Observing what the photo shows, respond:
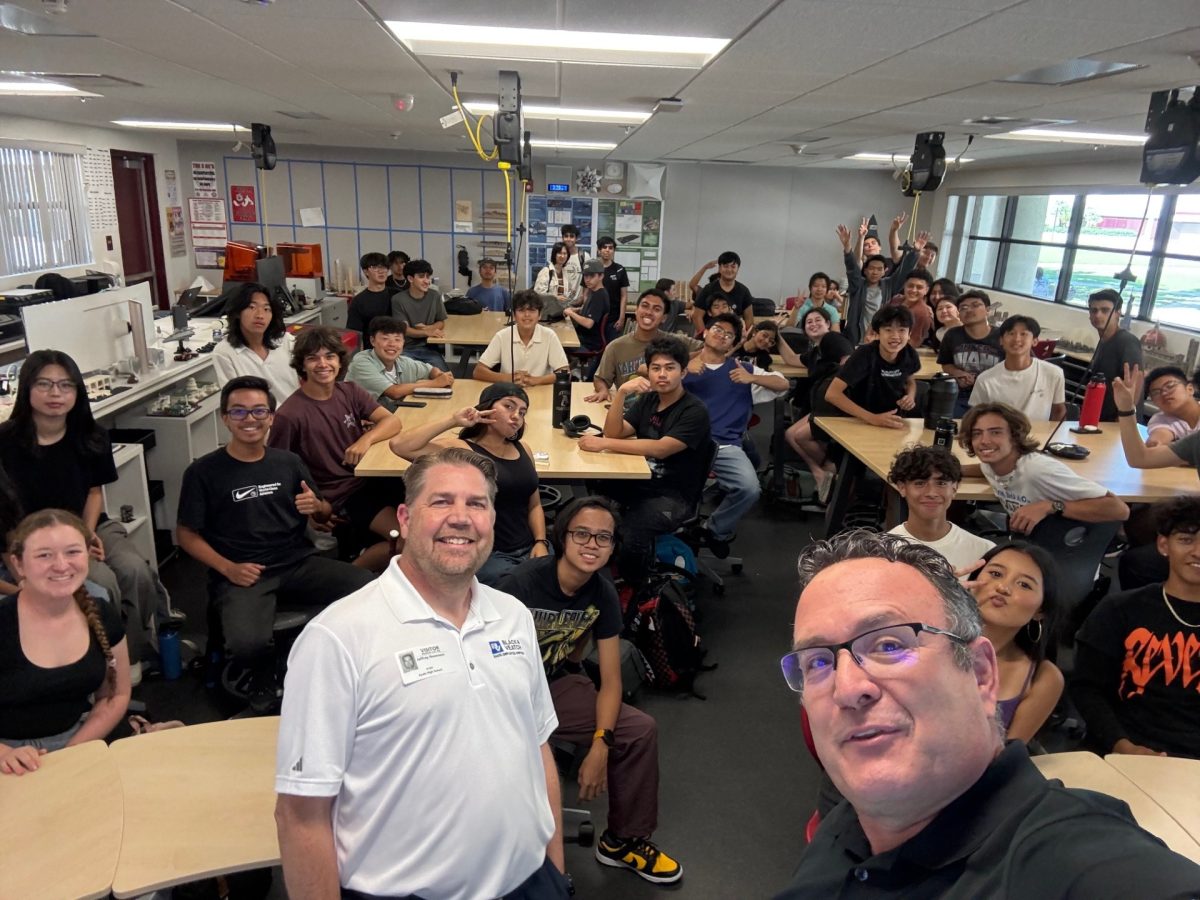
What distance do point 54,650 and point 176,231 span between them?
347 inches

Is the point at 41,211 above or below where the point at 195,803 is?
above

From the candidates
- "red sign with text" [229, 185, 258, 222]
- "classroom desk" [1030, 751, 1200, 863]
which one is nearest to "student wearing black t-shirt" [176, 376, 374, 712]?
"classroom desk" [1030, 751, 1200, 863]

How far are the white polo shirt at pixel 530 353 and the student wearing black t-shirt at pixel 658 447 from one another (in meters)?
1.35

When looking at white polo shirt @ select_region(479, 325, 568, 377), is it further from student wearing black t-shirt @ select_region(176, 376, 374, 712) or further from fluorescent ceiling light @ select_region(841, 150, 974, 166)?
fluorescent ceiling light @ select_region(841, 150, 974, 166)

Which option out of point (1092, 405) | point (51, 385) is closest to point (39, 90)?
point (51, 385)

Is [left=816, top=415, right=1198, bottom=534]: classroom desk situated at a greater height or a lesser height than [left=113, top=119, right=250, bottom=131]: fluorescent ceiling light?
lesser

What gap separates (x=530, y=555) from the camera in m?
3.13

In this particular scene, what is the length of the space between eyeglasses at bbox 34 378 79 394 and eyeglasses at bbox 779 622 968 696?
310cm

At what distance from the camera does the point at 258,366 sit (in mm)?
4070

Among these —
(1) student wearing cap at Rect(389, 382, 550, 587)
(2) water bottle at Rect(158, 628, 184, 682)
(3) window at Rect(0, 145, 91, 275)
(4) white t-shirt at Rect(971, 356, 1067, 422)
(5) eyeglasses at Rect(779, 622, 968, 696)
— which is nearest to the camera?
(5) eyeglasses at Rect(779, 622, 968, 696)

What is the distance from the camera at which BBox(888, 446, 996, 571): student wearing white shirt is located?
8.74ft

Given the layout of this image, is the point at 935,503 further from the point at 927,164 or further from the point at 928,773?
the point at 927,164

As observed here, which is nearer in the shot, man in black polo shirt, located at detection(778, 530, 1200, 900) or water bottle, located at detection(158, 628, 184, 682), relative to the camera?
man in black polo shirt, located at detection(778, 530, 1200, 900)

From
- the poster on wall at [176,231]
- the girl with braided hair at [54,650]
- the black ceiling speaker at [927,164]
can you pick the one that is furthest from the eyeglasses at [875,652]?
the poster on wall at [176,231]
